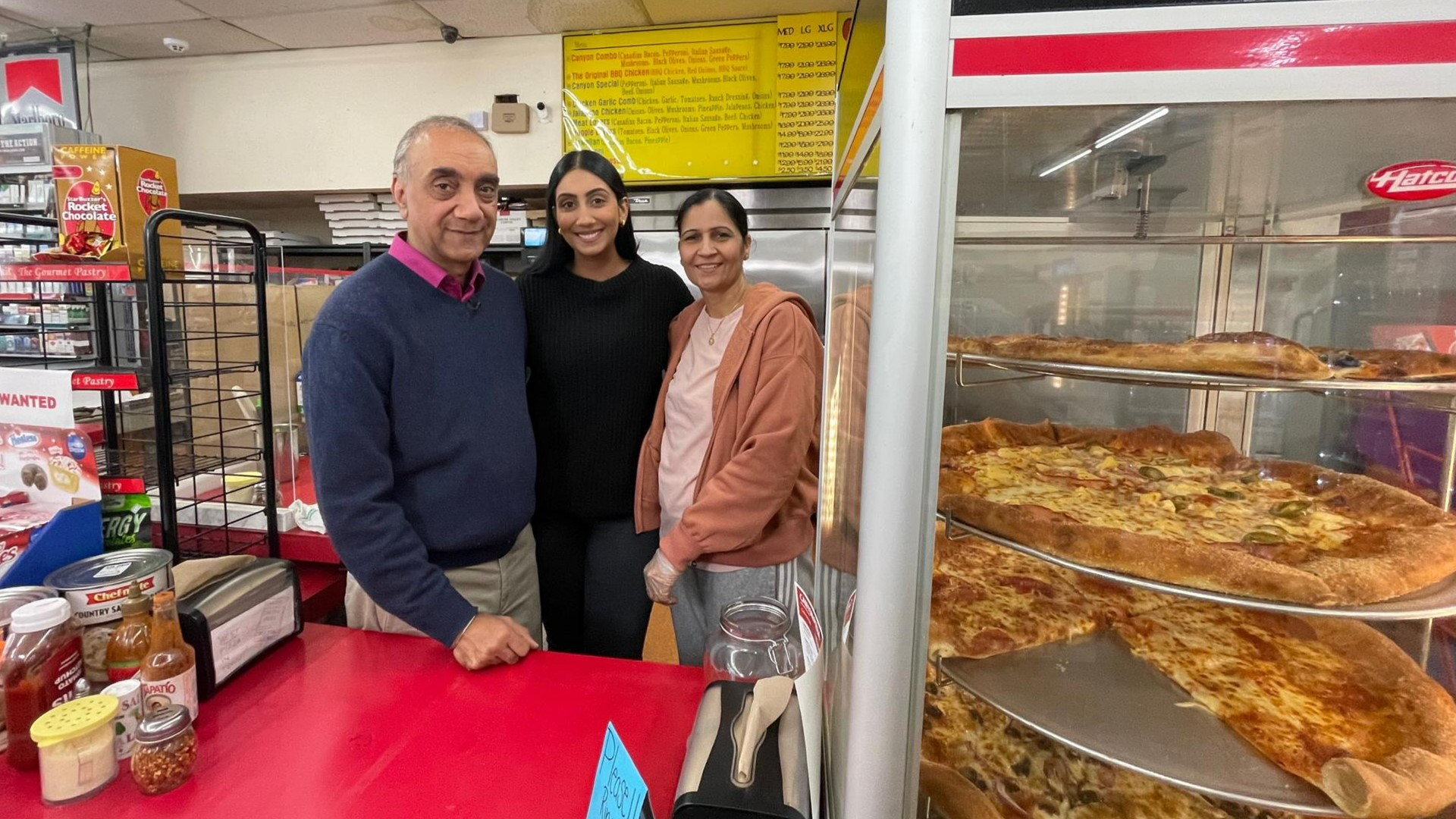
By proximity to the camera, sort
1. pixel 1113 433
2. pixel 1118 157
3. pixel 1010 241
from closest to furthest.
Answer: pixel 1118 157 < pixel 1010 241 < pixel 1113 433

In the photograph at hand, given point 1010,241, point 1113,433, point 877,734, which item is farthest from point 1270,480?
point 877,734

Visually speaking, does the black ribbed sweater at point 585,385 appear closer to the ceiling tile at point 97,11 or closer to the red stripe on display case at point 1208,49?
the red stripe on display case at point 1208,49

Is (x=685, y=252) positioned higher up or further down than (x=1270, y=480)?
higher up

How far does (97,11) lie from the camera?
118 inches

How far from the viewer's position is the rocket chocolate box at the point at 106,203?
5.04 feet

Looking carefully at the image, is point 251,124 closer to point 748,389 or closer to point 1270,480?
point 748,389

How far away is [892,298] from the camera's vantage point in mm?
552

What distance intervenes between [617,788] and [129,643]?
785 mm

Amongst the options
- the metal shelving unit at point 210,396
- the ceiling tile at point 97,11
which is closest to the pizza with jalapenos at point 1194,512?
Answer: the metal shelving unit at point 210,396

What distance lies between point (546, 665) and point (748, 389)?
750mm

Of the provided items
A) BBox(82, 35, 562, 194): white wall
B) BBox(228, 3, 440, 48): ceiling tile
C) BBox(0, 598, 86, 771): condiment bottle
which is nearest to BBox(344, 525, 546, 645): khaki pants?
BBox(0, 598, 86, 771): condiment bottle

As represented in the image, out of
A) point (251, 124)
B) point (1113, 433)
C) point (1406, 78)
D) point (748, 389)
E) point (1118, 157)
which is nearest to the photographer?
point (1406, 78)

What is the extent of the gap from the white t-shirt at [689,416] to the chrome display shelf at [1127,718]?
0.93m

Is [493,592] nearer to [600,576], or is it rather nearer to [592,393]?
[600,576]
